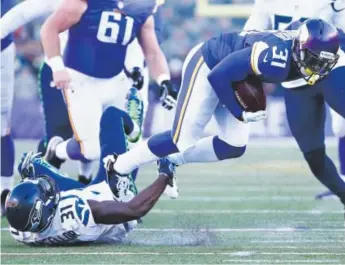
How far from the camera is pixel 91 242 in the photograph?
5.55 meters

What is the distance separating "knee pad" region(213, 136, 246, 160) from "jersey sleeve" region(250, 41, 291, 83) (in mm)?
609

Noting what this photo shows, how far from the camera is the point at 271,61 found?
520cm

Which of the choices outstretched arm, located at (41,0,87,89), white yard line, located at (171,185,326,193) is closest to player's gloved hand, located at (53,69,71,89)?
outstretched arm, located at (41,0,87,89)

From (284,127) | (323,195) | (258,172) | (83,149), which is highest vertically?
(83,149)

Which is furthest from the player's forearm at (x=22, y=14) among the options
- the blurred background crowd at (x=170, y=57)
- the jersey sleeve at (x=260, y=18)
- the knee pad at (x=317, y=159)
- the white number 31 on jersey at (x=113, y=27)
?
the blurred background crowd at (x=170, y=57)

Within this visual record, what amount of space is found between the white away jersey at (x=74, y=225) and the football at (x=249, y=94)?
77cm

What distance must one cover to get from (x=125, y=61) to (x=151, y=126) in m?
6.72

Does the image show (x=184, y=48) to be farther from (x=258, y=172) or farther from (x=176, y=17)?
(x=258, y=172)

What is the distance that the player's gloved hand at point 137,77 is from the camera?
22.8 feet

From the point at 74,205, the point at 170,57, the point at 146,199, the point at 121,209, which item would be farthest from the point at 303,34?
the point at 170,57

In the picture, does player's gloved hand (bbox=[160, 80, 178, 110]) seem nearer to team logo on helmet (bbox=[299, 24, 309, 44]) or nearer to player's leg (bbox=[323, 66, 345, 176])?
player's leg (bbox=[323, 66, 345, 176])

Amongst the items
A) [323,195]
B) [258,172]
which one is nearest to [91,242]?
[323,195]

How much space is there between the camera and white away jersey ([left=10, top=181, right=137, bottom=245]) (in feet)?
17.2

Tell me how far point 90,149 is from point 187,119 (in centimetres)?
122
